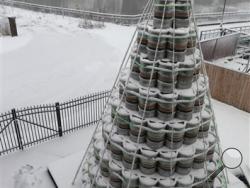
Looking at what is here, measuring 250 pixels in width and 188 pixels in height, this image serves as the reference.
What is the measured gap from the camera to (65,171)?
780 cm

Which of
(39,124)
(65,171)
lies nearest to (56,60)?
(39,124)

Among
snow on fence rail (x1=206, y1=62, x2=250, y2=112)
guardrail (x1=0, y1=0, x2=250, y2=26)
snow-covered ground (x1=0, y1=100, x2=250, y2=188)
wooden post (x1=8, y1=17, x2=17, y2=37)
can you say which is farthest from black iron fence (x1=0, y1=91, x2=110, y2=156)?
guardrail (x1=0, y1=0, x2=250, y2=26)

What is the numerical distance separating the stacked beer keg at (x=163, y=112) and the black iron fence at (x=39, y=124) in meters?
4.80

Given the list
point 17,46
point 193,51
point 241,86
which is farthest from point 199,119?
point 17,46

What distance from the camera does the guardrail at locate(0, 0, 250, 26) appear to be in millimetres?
25938

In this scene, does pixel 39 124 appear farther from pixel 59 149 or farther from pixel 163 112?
pixel 163 112

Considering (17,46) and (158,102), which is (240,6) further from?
(158,102)

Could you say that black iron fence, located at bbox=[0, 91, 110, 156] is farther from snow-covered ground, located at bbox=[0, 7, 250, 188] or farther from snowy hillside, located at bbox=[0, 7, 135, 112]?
snowy hillside, located at bbox=[0, 7, 135, 112]

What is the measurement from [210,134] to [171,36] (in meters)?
Result: 2.76

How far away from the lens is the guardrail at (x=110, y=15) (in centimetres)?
2594

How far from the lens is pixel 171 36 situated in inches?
183

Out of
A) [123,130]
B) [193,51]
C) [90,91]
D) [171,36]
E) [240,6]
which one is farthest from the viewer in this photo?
[240,6]

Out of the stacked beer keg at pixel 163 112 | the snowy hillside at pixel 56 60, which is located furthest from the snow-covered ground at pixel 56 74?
the stacked beer keg at pixel 163 112

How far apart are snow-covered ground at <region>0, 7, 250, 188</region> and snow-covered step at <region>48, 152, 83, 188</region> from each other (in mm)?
460
